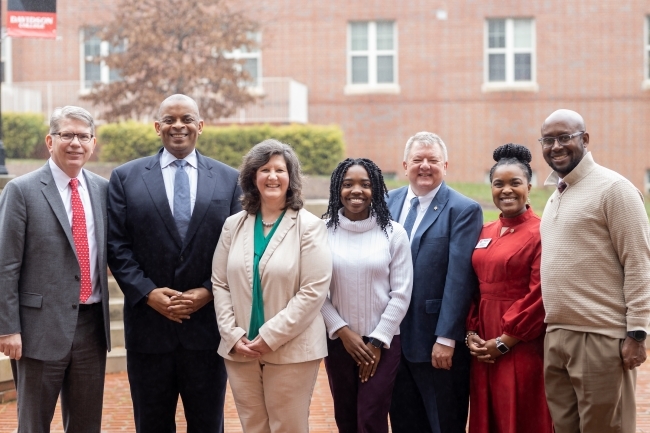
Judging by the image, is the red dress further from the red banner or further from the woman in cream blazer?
the red banner

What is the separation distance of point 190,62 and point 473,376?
11.0 meters

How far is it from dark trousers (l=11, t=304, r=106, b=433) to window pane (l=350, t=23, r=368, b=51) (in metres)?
17.3

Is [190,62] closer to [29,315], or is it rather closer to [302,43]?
[302,43]

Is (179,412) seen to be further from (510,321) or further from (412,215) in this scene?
(510,321)

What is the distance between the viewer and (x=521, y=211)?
187 inches

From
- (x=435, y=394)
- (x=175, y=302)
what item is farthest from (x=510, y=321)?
(x=175, y=302)

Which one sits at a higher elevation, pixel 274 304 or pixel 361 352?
pixel 274 304

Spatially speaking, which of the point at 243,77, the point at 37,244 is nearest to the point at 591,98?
the point at 243,77

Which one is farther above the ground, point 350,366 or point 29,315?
point 29,315

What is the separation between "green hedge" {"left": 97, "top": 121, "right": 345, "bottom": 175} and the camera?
16859mm

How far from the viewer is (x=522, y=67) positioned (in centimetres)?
2084

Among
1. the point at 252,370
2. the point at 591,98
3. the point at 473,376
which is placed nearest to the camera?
the point at 252,370

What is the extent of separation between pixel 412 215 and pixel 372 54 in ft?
54.1

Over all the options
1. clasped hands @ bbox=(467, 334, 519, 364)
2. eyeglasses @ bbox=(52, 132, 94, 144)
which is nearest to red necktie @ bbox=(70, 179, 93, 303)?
eyeglasses @ bbox=(52, 132, 94, 144)
